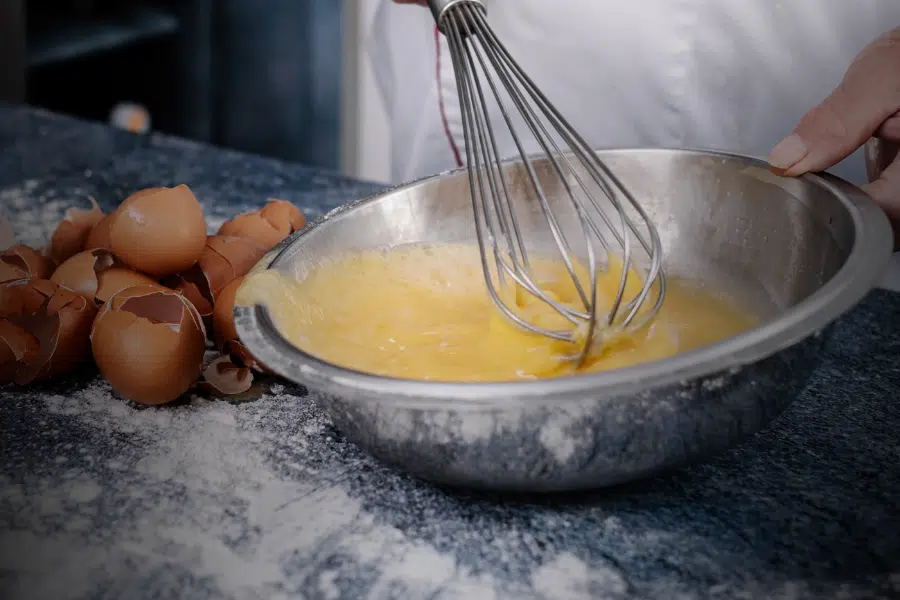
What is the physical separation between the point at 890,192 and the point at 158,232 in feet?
1.97

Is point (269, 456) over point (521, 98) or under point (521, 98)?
under

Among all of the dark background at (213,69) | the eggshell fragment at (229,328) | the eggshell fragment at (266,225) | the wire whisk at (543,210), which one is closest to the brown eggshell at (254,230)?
the eggshell fragment at (266,225)

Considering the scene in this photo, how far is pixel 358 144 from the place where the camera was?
8.43 ft

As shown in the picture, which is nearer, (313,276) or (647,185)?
(313,276)

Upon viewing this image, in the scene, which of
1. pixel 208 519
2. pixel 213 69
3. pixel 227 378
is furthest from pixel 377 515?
pixel 213 69

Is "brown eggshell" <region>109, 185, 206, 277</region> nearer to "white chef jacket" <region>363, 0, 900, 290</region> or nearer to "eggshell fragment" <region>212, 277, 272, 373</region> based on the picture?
"eggshell fragment" <region>212, 277, 272, 373</region>

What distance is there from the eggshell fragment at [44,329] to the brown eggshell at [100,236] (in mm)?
75

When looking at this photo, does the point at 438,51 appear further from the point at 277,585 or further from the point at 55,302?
the point at 277,585

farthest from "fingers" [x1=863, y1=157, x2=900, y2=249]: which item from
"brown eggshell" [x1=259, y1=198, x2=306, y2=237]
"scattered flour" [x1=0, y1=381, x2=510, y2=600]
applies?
"brown eggshell" [x1=259, y1=198, x2=306, y2=237]

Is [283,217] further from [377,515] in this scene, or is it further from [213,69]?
[213,69]

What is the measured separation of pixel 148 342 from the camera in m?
0.72

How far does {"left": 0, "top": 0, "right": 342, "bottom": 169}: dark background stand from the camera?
2254 millimetres

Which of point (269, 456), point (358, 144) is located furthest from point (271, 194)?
point (358, 144)

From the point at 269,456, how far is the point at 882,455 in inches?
18.2
